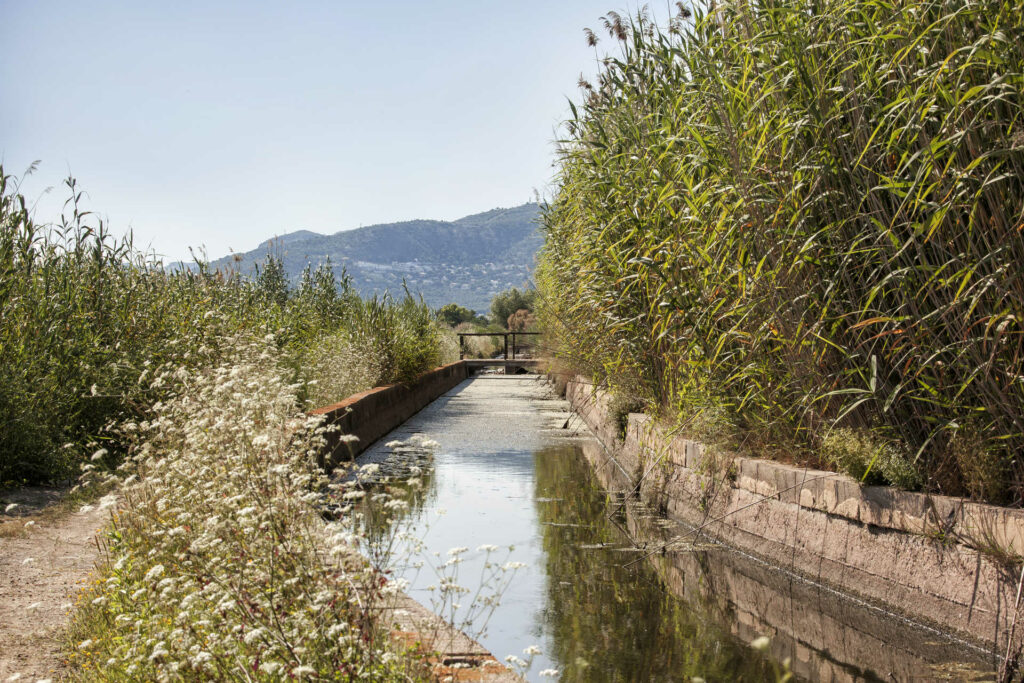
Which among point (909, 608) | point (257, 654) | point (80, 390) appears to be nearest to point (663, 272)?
point (909, 608)

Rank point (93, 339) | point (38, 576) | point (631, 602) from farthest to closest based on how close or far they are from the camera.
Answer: point (93, 339) → point (631, 602) → point (38, 576)

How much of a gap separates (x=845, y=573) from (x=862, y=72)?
280 cm

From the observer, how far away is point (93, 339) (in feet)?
28.6

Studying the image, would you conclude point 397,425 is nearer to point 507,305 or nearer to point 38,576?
point 38,576

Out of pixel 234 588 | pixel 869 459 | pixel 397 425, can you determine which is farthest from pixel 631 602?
pixel 397 425

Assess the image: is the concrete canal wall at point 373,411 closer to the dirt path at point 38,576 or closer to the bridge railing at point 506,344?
the dirt path at point 38,576

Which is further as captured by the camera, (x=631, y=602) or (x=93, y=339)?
(x=93, y=339)

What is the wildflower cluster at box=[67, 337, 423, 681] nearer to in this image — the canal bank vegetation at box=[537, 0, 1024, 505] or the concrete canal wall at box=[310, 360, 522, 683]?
the concrete canal wall at box=[310, 360, 522, 683]

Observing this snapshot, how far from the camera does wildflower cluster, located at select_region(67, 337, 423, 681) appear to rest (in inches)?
110

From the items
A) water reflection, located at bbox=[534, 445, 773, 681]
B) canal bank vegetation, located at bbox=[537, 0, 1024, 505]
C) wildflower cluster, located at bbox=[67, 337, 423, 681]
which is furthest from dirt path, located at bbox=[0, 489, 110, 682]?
canal bank vegetation, located at bbox=[537, 0, 1024, 505]

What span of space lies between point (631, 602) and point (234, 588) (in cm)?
292

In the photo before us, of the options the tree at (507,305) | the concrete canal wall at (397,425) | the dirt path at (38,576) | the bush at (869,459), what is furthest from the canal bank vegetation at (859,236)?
the tree at (507,305)

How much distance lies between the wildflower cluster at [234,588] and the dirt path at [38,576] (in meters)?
0.17

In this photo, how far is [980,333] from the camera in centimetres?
446
